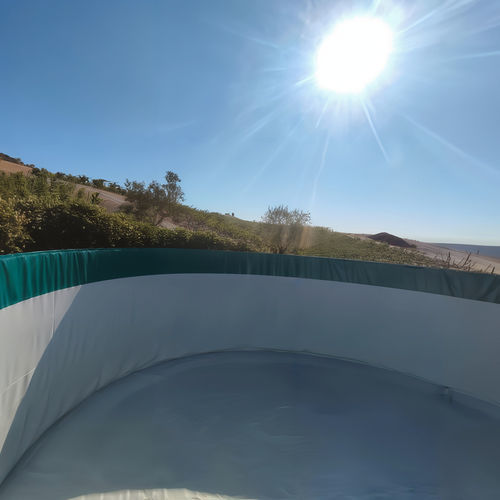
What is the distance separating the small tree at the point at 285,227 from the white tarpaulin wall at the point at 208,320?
27.8 ft

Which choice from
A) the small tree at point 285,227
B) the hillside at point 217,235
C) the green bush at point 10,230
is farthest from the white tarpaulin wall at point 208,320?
the small tree at point 285,227

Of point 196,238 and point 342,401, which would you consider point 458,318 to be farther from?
point 196,238

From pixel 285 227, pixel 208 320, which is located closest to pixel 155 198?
pixel 285 227

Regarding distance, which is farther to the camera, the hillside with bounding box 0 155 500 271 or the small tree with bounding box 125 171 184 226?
the small tree with bounding box 125 171 184 226

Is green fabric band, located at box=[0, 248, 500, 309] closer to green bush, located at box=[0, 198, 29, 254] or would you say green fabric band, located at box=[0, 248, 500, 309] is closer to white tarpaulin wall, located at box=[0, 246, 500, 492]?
white tarpaulin wall, located at box=[0, 246, 500, 492]

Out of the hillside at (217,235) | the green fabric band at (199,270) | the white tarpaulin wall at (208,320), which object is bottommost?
the white tarpaulin wall at (208,320)

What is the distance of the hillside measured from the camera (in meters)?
5.94

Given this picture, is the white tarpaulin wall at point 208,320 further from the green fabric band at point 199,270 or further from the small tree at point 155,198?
the small tree at point 155,198

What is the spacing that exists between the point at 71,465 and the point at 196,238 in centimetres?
509

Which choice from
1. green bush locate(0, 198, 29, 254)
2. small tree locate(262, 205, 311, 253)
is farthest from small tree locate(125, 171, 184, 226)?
green bush locate(0, 198, 29, 254)

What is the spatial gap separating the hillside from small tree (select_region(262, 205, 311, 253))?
7 centimetres

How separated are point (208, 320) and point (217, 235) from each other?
312cm

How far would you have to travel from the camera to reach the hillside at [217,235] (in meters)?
5.94

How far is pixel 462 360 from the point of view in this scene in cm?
390
